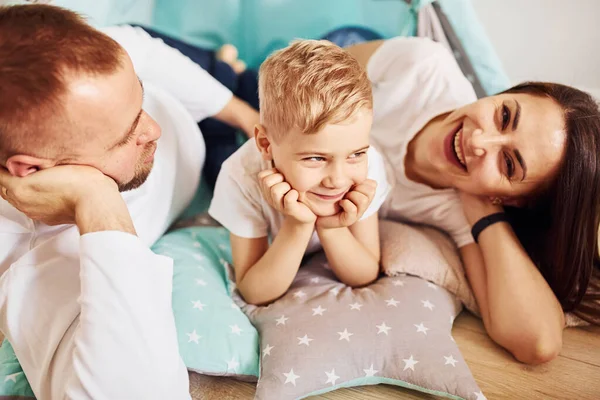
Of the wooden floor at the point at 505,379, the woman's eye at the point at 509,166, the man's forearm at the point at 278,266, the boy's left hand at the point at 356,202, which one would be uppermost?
the woman's eye at the point at 509,166

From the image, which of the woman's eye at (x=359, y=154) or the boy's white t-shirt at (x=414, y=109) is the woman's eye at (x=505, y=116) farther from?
the woman's eye at (x=359, y=154)

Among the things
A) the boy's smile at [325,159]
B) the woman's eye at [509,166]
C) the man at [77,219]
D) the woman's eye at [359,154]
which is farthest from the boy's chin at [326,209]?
the woman's eye at [509,166]

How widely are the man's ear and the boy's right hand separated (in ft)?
1.04

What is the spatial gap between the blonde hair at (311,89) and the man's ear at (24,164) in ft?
1.08

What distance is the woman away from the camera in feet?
3.20

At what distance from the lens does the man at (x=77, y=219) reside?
25.5 inches

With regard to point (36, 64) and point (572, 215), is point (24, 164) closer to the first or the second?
point (36, 64)

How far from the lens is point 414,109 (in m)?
1.24

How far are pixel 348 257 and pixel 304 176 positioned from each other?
25cm

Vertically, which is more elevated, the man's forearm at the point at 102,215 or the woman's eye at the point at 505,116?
the woman's eye at the point at 505,116

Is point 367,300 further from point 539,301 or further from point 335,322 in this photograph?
point 539,301

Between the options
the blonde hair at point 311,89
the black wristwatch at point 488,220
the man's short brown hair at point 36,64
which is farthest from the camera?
the black wristwatch at point 488,220

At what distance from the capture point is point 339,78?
Result: 2.47 ft

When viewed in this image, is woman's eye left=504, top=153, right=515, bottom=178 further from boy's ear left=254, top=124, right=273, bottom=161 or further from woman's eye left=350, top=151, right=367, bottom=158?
boy's ear left=254, top=124, right=273, bottom=161
